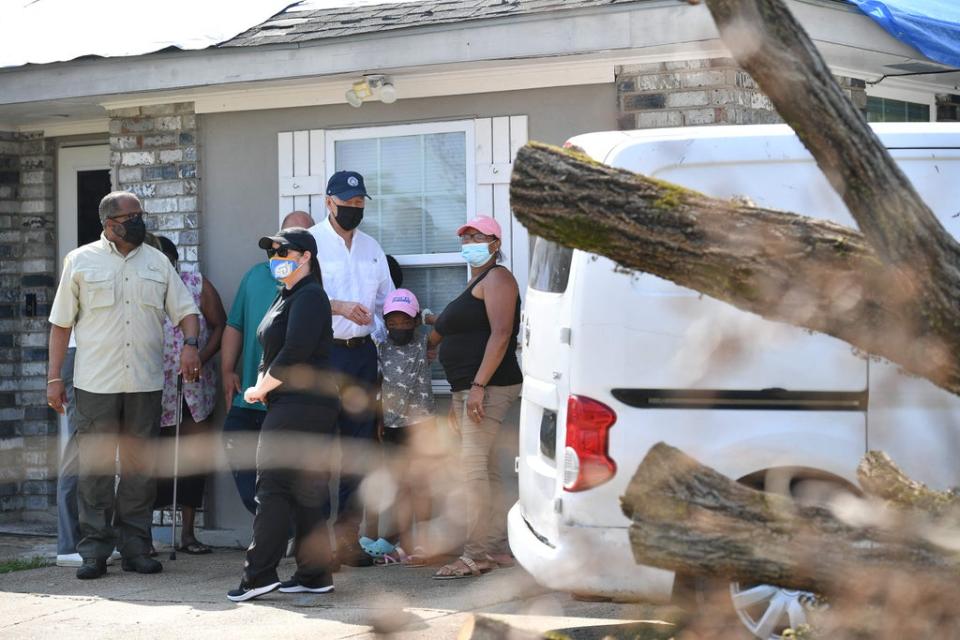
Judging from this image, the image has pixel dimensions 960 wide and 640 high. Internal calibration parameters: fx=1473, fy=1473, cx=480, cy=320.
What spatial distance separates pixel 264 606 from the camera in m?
7.01

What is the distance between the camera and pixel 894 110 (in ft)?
31.1

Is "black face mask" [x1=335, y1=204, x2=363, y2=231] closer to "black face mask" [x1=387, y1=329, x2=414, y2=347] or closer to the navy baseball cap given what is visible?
the navy baseball cap

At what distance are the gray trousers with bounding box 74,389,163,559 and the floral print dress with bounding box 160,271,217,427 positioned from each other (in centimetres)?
43

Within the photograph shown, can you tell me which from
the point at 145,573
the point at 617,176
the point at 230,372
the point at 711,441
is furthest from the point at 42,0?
the point at 617,176

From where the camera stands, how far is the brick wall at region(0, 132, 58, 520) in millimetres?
10523

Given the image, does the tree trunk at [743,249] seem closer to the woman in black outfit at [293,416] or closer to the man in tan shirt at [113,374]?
the woman in black outfit at [293,416]

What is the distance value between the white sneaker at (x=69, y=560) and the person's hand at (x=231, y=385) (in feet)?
4.00

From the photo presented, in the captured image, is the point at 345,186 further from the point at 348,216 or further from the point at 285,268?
the point at 285,268

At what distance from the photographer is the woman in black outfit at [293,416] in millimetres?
6992

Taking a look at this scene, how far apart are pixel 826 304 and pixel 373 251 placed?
5176 millimetres

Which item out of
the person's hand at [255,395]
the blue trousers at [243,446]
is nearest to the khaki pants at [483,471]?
the person's hand at [255,395]

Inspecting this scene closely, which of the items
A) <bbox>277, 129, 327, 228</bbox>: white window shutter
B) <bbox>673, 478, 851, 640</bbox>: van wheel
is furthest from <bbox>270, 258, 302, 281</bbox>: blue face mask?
<bbox>673, 478, 851, 640</bbox>: van wheel

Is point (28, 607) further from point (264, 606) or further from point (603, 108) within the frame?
point (603, 108)

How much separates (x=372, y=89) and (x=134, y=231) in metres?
1.56
